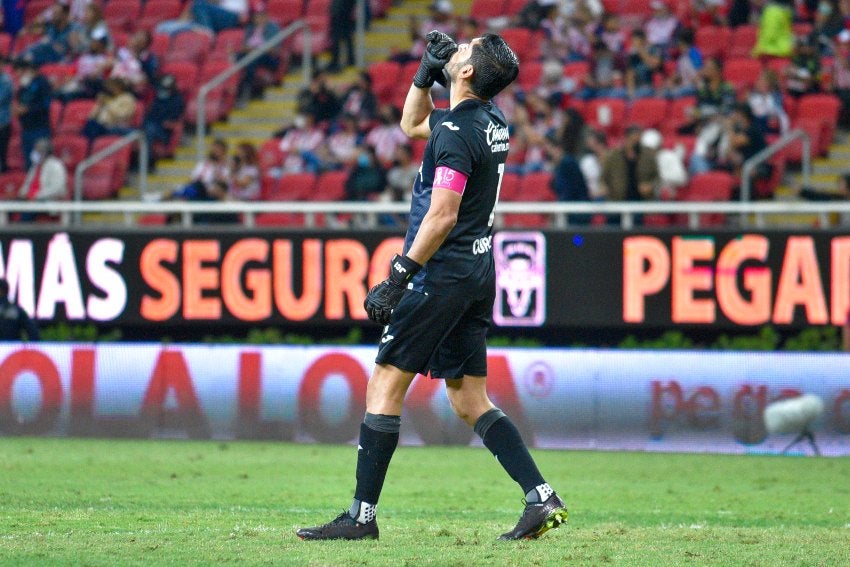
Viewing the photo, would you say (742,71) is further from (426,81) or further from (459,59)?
(459,59)

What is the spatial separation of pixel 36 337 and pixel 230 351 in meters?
2.62

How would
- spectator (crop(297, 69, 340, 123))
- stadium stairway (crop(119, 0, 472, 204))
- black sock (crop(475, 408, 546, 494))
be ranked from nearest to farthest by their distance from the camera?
black sock (crop(475, 408, 546, 494))
spectator (crop(297, 69, 340, 123))
stadium stairway (crop(119, 0, 472, 204))

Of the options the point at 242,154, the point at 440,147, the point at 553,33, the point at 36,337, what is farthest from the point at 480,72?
the point at 553,33

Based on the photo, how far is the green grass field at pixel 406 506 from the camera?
6129 mm

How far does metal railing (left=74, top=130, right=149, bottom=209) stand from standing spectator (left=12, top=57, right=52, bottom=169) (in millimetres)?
873

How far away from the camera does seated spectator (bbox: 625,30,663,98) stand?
17156 millimetres

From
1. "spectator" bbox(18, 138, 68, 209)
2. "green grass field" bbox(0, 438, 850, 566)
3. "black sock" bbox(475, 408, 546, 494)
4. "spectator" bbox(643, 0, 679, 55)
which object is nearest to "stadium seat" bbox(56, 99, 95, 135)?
"spectator" bbox(18, 138, 68, 209)

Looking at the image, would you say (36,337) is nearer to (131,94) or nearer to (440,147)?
(131,94)

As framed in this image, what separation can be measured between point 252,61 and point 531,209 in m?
7.54

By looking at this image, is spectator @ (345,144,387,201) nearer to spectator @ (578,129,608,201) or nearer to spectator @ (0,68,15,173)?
spectator @ (578,129,608,201)

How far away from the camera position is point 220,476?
10.4 metres

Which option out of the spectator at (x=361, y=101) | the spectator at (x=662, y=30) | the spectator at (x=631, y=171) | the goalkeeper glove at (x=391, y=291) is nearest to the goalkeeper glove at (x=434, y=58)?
the goalkeeper glove at (x=391, y=291)

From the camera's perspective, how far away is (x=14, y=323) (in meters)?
14.6

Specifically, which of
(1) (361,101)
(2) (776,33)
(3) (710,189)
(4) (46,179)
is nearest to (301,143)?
(1) (361,101)
